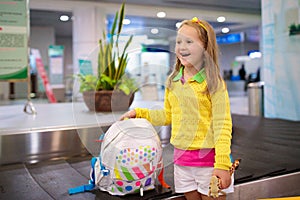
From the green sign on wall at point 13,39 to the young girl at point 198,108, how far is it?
268 cm

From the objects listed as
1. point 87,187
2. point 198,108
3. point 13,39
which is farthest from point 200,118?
point 13,39

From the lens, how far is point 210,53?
4.52 feet

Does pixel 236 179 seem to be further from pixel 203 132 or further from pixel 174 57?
pixel 174 57

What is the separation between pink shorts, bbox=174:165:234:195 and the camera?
142cm

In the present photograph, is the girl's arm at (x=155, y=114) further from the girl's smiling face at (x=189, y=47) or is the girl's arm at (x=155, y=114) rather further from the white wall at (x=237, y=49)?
the white wall at (x=237, y=49)

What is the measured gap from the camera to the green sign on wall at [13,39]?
3.51 meters

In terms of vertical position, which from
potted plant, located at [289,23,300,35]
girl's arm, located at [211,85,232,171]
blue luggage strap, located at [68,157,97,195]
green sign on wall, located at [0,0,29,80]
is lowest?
blue luggage strap, located at [68,157,97,195]

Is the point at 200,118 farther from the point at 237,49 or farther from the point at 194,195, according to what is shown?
the point at 237,49

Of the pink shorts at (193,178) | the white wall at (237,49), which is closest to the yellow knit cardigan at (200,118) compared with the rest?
the pink shorts at (193,178)

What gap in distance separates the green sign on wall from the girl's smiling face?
272 cm

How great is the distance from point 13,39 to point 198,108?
287 centimetres

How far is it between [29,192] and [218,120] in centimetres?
122

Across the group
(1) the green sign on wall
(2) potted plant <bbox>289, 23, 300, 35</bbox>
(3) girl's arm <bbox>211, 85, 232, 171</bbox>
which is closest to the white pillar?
(2) potted plant <bbox>289, 23, 300, 35</bbox>

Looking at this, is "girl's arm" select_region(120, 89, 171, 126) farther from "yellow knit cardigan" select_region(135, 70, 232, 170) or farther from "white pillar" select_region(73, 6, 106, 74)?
"white pillar" select_region(73, 6, 106, 74)
